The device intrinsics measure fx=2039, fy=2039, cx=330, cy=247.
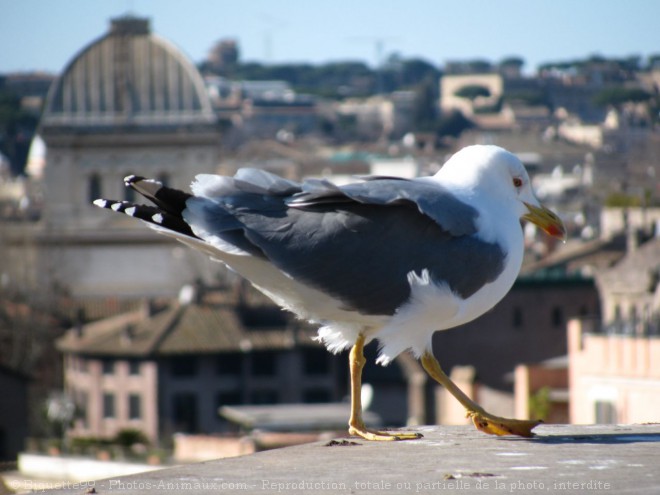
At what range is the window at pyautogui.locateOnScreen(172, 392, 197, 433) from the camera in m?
44.1

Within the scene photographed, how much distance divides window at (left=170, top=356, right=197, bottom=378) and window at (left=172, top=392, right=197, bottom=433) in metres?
0.42

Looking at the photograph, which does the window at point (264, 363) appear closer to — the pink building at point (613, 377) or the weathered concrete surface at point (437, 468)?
the pink building at point (613, 377)

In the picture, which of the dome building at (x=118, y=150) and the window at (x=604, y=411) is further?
the dome building at (x=118, y=150)

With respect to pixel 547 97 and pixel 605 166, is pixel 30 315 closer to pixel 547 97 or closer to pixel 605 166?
pixel 605 166

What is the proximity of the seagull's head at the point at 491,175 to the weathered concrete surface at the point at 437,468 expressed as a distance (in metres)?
0.74

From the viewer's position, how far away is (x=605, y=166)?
100625mm

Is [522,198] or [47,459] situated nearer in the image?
[522,198]

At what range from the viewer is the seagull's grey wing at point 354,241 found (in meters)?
5.88

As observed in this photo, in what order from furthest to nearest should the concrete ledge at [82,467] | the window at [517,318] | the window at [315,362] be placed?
the window at [517,318], the window at [315,362], the concrete ledge at [82,467]

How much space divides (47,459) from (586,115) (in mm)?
119694

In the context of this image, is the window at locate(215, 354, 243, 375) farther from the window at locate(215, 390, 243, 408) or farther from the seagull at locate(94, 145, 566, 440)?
the seagull at locate(94, 145, 566, 440)

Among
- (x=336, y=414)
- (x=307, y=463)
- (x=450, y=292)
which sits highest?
(x=450, y=292)

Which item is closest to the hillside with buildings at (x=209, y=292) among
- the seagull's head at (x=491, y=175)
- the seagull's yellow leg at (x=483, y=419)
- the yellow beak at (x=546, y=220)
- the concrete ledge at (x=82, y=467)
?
the concrete ledge at (x=82, y=467)

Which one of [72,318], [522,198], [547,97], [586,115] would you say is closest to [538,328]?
[72,318]
